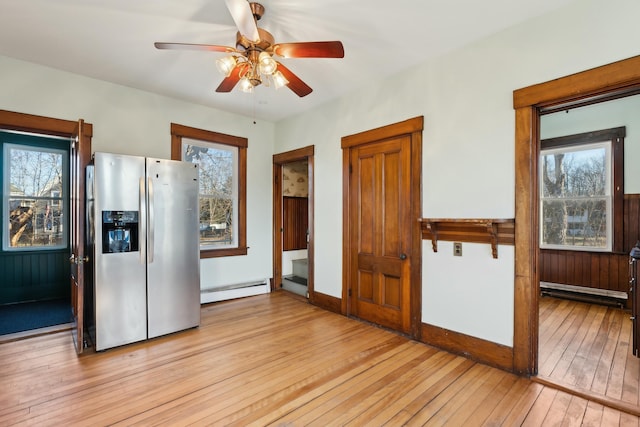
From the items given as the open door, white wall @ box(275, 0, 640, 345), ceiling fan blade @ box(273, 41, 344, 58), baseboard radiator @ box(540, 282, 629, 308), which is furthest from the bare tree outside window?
the open door

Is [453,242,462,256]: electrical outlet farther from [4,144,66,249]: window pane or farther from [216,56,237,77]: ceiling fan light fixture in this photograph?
[4,144,66,249]: window pane

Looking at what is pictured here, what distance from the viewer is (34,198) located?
4734 mm

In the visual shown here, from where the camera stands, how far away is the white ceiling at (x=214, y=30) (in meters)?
2.30

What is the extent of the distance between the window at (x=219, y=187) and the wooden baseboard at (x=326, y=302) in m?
1.37

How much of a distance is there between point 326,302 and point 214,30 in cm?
340

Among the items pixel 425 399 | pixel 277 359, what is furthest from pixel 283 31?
pixel 425 399

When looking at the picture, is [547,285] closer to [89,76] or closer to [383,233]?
[383,233]

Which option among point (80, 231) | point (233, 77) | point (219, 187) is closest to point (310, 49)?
point (233, 77)

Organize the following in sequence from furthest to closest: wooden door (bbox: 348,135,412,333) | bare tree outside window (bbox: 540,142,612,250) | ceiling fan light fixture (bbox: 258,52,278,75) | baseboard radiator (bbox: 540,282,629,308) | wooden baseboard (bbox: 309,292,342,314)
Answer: bare tree outside window (bbox: 540,142,612,250) → baseboard radiator (bbox: 540,282,629,308) → wooden baseboard (bbox: 309,292,342,314) → wooden door (bbox: 348,135,412,333) → ceiling fan light fixture (bbox: 258,52,278,75)

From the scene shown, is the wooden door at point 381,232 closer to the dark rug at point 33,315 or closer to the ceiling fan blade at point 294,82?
the ceiling fan blade at point 294,82

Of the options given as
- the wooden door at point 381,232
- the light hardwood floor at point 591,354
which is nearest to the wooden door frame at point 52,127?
the wooden door at point 381,232

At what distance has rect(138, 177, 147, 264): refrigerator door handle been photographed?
3.13 m

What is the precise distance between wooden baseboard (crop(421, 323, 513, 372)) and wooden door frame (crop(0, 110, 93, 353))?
3381mm

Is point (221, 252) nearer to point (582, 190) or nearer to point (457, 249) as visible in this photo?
point (457, 249)
